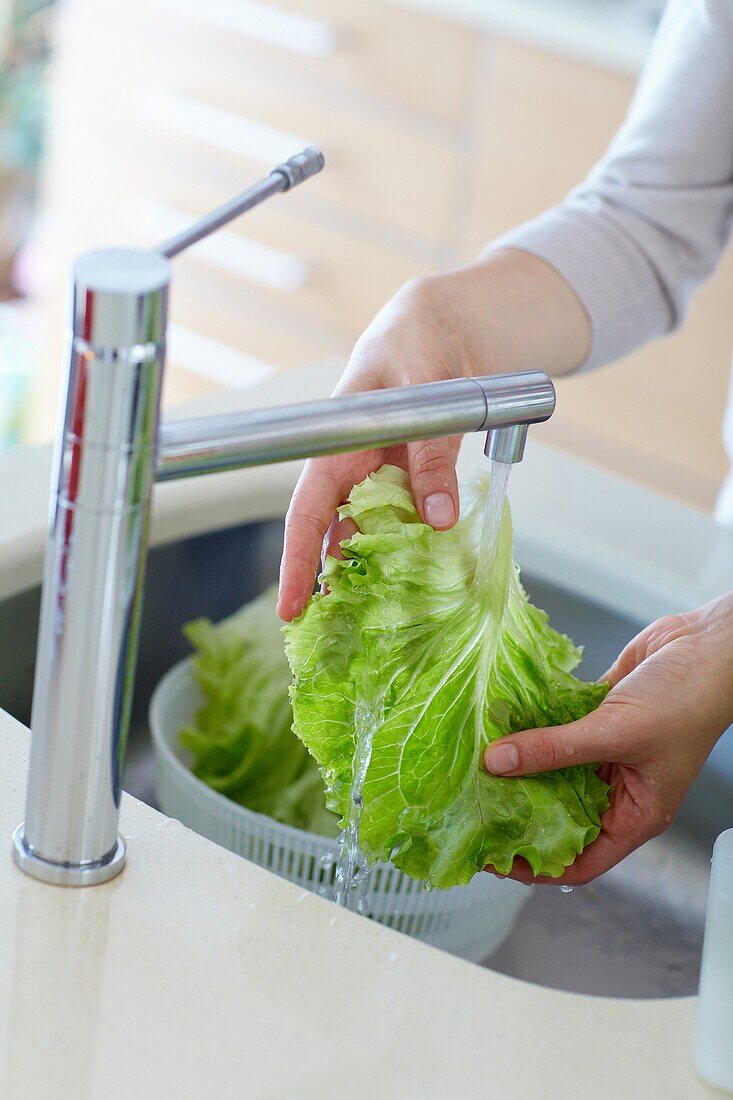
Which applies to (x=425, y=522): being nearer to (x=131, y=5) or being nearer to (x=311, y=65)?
(x=311, y=65)

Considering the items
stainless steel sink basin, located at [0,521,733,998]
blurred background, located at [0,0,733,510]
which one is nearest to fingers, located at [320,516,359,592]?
stainless steel sink basin, located at [0,521,733,998]

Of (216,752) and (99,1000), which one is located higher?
(99,1000)

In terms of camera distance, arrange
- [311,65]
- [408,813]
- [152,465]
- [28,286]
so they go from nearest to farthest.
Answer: [152,465] → [408,813] → [311,65] → [28,286]

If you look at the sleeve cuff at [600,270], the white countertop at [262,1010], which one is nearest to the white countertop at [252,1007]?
the white countertop at [262,1010]

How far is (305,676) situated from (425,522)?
119 millimetres

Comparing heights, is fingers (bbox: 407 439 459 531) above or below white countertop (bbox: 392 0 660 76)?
above

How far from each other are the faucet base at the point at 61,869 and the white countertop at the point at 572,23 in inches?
78.2

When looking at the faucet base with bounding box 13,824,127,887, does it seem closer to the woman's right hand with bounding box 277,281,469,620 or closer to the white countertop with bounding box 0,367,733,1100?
the white countertop with bounding box 0,367,733,1100

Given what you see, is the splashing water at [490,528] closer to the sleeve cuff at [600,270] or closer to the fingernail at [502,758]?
the fingernail at [502,758]

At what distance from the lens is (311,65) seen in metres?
2.69

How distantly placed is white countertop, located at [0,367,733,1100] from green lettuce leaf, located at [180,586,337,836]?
0.31 m

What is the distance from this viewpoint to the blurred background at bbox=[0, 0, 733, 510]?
241cm

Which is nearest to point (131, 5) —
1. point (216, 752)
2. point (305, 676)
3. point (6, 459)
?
point (6, 459)

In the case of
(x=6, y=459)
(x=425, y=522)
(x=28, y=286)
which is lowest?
(x=28, y=286)
